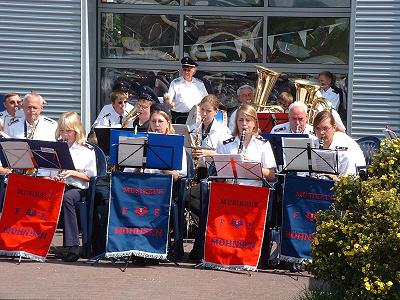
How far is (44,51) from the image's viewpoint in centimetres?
1534

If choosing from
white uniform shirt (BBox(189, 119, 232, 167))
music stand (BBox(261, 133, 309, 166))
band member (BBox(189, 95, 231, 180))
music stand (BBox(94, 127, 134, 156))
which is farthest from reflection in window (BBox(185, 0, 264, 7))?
music stand (BBox(261, 133, 309, 166))

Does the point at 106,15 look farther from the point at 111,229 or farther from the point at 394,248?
the point at 394,248

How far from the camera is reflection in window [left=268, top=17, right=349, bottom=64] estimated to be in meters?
16.4

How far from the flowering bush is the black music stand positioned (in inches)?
137

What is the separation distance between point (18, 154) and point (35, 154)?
198 millimetres

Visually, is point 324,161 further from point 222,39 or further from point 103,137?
point 222,39

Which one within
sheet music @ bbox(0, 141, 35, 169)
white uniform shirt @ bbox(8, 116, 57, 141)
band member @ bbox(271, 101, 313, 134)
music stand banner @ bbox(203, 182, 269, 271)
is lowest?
music stand banner @ bbox(203, 182, 269, 271)

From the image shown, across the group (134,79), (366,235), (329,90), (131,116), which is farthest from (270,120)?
(366,235)

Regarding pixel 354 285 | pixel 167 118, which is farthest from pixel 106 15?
pixel 354 285

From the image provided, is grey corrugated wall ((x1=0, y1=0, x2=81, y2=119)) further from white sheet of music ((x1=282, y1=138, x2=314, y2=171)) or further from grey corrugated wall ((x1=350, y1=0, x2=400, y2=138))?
white sheet of music ((x1=282, y1=138, x2=314, y2=171))

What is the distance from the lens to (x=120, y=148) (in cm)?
1029

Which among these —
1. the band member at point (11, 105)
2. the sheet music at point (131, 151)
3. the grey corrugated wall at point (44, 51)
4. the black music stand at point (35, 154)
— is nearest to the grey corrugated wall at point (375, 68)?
the grey corrugated wall at point (44, 51)

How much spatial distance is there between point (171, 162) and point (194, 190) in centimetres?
106

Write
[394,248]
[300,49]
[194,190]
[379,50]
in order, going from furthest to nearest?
[300,49] < [379,50] < [194,190] < [394,248]
